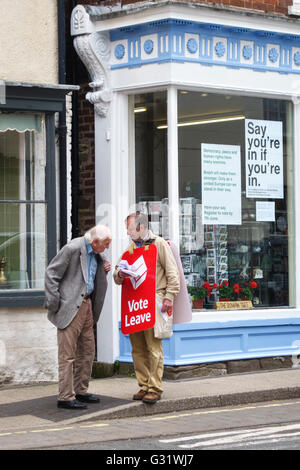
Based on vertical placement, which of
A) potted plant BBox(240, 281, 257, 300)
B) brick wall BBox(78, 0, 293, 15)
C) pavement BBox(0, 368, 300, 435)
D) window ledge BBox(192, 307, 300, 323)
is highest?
brick wall BBox(78, 0, 293, 15)

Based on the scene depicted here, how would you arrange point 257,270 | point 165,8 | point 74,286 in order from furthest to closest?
point 257,270 < point 165,8 < point 74,286

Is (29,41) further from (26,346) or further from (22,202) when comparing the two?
(26,346)

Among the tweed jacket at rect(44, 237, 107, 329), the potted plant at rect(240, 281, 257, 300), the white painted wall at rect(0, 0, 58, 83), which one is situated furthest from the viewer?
the potted plant at rect(240, 281, 257, 300)

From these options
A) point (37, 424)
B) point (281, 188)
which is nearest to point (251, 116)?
point (281, 188)

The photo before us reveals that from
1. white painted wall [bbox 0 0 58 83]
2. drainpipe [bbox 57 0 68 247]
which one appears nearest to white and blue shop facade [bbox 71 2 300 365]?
drainpipe [bbox 57 0 68 247]

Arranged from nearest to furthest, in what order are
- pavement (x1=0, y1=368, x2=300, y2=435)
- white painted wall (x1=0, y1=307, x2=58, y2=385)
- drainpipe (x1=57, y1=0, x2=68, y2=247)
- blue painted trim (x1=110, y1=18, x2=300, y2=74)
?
pavement (x1=0, y1=368, x2=300, y2=435), white painted wall (x1=0, y1=307, x2=58, y2=385), drainpipe (x1=57, y1=0, x2=68, y2=247), blue painted trim (x1=110, y1=18, x2=300, y2=74)

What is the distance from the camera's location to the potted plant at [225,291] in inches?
475

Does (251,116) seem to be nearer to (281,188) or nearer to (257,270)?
(281,188)

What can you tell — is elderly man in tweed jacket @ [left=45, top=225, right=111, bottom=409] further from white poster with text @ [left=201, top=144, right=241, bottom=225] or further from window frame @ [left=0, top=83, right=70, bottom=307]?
white poster with text @ [left=201, top=144, right=241, bottom=225]

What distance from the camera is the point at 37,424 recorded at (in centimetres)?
866

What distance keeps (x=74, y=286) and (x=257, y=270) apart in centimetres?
378

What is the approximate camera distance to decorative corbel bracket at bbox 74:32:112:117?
11.8 metres

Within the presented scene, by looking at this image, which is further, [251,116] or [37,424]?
[251,116]

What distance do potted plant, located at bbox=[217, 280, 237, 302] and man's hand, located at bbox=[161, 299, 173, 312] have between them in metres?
2.66
